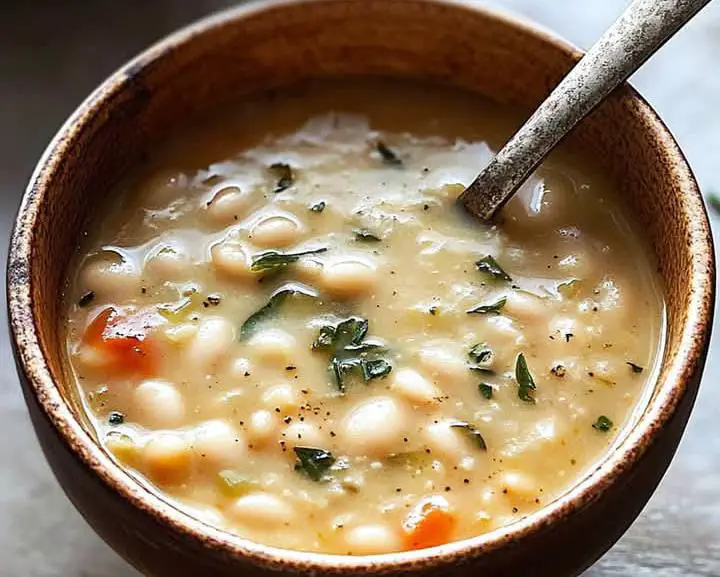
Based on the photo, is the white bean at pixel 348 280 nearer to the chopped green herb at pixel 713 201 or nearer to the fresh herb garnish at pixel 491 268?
the fresh herb garnish at pixel 491 268

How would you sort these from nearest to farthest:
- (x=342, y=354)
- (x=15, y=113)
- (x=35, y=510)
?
(x=342, y=354) → (x=35, y=510) → (x=15, y=113)

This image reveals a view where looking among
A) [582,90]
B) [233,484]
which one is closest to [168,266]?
[233,484]

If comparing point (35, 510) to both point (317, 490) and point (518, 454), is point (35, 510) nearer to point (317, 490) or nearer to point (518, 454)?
point (317, 490)

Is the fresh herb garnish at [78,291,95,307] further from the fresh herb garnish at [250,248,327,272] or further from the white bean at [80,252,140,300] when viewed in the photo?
the fresh herb garnish at [250,248,327,272]

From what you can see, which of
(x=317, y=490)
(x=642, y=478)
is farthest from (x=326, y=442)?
(x=642, y=478)

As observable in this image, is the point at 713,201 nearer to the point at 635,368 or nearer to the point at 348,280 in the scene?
the point at 635,368

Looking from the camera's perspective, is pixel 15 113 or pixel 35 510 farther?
pixel 15 113

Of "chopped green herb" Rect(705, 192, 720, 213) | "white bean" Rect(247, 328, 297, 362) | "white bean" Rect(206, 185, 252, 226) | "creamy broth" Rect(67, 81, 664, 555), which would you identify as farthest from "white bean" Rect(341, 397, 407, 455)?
"chopped green herb" Rect(705, 192, 720, 213)
